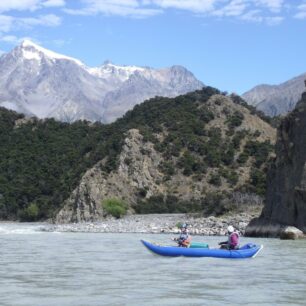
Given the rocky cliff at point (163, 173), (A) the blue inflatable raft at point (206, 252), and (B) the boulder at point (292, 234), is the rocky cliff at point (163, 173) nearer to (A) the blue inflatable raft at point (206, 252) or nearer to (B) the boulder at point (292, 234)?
(B) the boulder at point (292, 234)

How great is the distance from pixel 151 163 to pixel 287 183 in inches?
1932

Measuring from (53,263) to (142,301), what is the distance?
1221cm

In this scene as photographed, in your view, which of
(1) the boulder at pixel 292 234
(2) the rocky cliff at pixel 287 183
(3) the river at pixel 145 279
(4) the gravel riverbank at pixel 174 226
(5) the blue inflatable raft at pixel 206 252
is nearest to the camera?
(3) the river at pixel 145 279

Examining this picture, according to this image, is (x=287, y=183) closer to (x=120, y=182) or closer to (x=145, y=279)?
(x=145, y=279)

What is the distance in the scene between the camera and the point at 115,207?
90.8m

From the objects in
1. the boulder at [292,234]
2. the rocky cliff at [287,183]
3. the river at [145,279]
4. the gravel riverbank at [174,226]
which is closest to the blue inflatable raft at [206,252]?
the river at [145,279]

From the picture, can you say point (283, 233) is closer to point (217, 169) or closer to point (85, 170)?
point (217, 169)

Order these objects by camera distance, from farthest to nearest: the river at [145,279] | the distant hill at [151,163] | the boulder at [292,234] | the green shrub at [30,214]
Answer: the green shrub at [30,214] → the distant hill at [151,163] → the boulder at [292,234] → the river at [145,279]

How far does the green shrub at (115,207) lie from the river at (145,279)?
5147 cm

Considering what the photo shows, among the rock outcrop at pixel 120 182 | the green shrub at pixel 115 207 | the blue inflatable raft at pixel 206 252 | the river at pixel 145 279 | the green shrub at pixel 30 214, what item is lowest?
the river at pixel 145 279

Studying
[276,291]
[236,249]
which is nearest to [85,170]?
[236,249]

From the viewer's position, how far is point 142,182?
10112 cm

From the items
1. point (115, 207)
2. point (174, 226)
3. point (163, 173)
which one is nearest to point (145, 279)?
point (174, 226)

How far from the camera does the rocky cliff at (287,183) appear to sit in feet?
175
